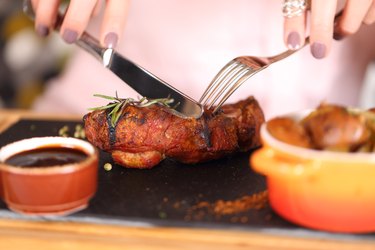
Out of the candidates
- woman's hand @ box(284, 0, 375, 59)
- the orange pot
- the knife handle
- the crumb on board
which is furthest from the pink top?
the orange pot

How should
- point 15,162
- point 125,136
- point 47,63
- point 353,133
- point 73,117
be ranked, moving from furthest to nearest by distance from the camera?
point 47,63, point 73,117, point 125,136, point 15,162, point 353,133

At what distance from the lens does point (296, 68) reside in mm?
2031

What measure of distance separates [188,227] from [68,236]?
23 cm

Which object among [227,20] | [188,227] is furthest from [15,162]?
[227,20]

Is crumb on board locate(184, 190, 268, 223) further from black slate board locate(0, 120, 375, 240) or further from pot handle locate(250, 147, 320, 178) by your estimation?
pot handle locate(250, 147, 320, 178)

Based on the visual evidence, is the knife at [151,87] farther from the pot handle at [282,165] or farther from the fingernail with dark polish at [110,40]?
the pot handle at [282,165]

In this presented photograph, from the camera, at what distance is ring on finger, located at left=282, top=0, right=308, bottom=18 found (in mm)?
1349

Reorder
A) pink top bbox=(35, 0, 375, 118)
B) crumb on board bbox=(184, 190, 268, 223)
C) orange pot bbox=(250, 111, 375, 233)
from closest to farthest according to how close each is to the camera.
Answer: orange pot bbox=(250, 111, 375, 233)
crumb on board bbox=(184, 190, 268, 223)
pink top bbox=(35, 0, 375, 118)

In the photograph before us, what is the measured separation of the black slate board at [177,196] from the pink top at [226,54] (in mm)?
658

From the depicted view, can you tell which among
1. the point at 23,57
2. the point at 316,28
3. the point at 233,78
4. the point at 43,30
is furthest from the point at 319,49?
the point at 23,57

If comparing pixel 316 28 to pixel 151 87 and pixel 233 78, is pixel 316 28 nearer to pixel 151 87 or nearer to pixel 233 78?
pixel 233 78

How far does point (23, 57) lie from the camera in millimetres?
2727

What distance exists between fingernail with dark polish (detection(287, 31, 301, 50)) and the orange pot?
320 mm

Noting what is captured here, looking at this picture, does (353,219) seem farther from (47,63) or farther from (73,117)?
(47,63)
